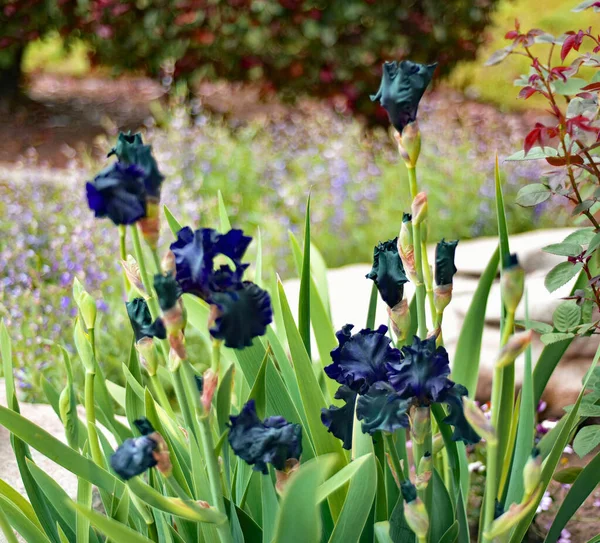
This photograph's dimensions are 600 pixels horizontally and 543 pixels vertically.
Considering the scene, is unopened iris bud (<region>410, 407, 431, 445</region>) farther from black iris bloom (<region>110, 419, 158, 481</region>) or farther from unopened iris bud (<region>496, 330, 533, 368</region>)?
black iris bloom (<region>110, 419, 158, 481</region>)

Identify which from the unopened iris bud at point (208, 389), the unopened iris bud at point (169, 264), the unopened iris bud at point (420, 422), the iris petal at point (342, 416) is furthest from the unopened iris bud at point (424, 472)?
the unopened iris bud at point (169, 264)

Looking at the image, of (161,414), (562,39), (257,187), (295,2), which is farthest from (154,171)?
(295,2)

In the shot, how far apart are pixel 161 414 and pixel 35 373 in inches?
49.2

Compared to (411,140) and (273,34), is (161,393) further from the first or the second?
(273,34)

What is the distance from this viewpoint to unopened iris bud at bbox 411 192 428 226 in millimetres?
918

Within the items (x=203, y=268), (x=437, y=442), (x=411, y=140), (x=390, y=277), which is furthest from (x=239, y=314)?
(x=437, y=442)

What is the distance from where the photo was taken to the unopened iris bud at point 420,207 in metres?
0.92

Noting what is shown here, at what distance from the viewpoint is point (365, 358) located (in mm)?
909

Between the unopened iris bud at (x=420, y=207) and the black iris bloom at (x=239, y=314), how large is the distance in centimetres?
28

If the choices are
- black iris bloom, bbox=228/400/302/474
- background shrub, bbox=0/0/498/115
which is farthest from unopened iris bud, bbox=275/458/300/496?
background shrub, bbox=0/0/498/115

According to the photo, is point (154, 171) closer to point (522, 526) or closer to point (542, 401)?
point (522, 526)

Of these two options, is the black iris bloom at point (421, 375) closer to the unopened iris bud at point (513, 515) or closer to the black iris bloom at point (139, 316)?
the unopened iris bud at point (513, 515)

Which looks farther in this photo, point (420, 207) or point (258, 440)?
point (420, 207)

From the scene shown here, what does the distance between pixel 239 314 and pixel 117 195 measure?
169 mm
